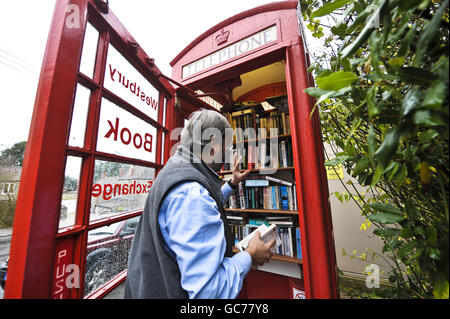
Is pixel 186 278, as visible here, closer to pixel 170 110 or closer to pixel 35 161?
pixel 35 161

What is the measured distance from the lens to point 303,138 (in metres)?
1.18

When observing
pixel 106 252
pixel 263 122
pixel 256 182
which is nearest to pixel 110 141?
pixel 106 252

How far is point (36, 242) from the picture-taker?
628mm

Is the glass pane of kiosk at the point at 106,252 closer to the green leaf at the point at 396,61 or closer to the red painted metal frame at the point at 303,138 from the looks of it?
the red painted metal frame at the point at 303,138

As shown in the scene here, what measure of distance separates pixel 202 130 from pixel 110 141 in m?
0.60

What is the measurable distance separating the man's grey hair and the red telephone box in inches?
18.2

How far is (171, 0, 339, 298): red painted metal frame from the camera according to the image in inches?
41.9

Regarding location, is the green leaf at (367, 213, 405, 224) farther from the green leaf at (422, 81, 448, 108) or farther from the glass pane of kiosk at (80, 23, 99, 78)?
the glass pane of kiosk at (80, 23, 99, 78)

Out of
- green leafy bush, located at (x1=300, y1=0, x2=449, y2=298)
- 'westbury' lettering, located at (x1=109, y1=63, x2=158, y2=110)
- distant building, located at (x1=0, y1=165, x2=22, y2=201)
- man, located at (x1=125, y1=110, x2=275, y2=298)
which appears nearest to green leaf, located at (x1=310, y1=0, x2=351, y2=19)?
green leafy bush, located at (x1=300, y1=0, x2=449, y2=298)

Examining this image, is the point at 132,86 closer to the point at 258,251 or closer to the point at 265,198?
the point at 258,251

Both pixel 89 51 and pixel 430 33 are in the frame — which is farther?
pixel 89 51

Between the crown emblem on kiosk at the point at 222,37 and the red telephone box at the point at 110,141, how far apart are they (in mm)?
10

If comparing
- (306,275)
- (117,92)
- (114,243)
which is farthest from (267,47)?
(114,243)

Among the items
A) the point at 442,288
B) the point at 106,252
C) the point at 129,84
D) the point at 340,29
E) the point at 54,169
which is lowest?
the point at 106,252
